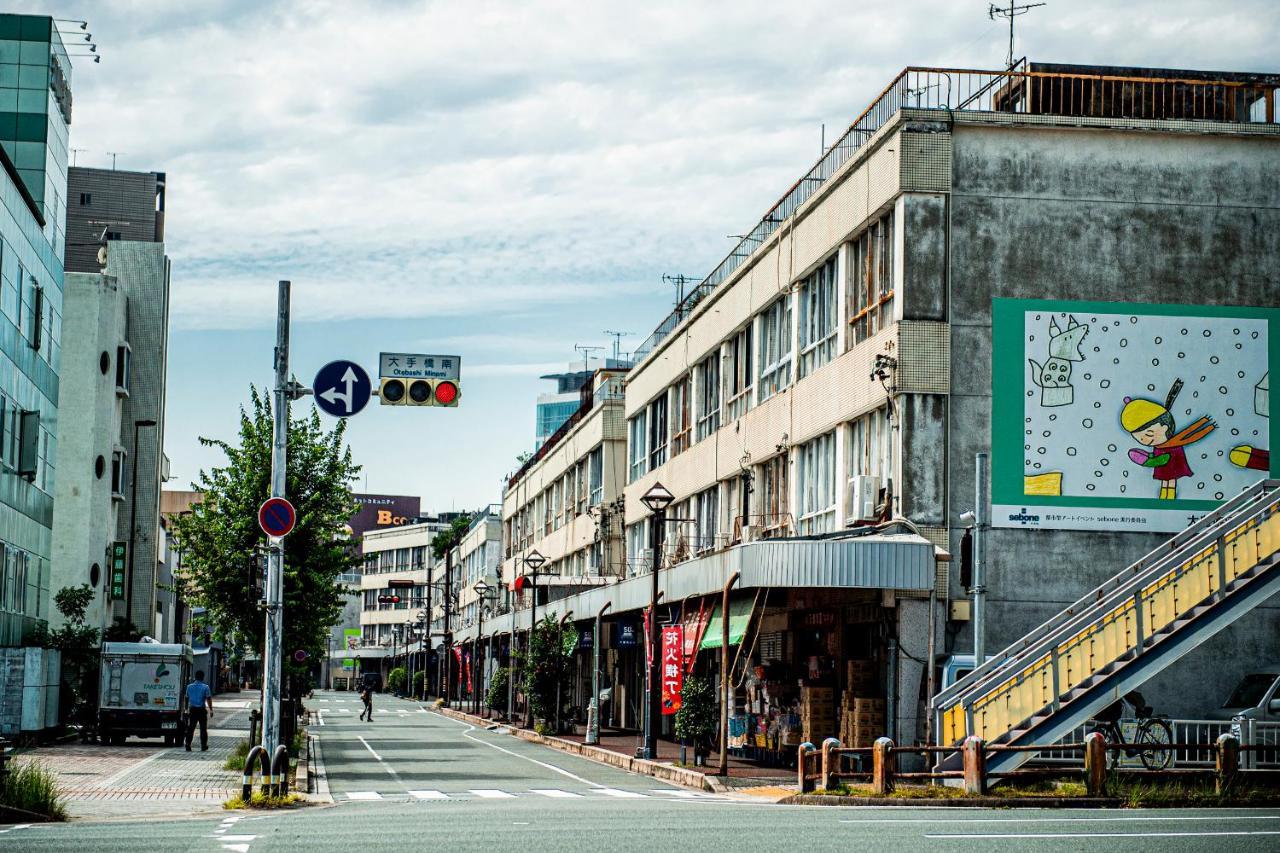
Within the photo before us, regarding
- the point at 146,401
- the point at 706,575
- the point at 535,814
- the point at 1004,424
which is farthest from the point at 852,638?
the point at 146,401

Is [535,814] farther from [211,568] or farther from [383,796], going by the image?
[211,568]

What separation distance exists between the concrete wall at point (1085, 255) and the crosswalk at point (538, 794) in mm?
6252

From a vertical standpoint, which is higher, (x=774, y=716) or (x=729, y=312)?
(x=729, y=312)

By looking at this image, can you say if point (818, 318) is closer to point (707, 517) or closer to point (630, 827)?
point (707, 517)

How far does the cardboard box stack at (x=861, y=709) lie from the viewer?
2974 centimetres

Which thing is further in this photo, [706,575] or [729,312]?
[729,312]

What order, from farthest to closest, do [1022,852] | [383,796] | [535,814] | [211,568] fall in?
[211,568] → [383,796] → [535,814] → [1022,852]

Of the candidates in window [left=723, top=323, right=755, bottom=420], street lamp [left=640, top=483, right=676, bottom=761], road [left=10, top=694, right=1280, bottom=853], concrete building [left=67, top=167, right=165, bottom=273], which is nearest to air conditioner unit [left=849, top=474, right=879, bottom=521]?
street lamp [left=640, top=483, right=676, bottom=761]

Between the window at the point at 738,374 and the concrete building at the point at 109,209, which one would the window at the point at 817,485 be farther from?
the concrete building at the point at 109,209

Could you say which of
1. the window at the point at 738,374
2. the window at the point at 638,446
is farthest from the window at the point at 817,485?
the window at the point at 638,446

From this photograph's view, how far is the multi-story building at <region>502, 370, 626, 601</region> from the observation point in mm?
60031

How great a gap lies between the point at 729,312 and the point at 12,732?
21.0 metres

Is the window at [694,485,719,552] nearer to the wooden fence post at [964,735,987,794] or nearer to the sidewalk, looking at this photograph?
the sidewalk

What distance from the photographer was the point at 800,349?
35.6m
